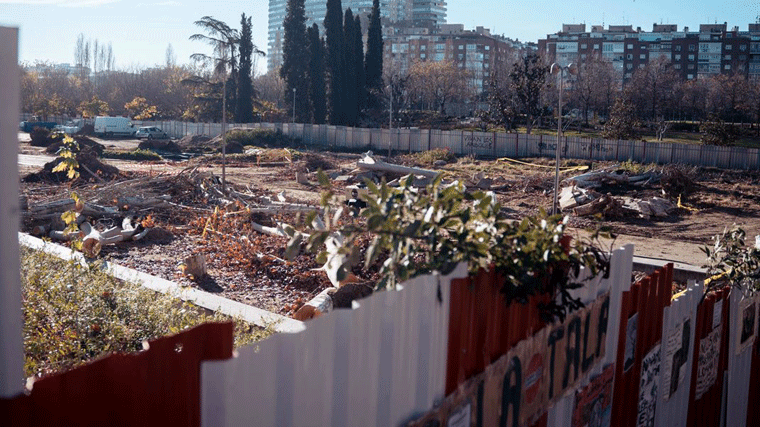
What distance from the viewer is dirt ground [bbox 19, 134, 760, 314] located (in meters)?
10.9

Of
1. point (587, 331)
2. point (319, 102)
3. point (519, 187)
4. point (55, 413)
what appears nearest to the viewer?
point (55, 413)

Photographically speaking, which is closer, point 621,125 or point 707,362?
point 707,362

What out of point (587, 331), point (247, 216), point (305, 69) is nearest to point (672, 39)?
point (305, 69)

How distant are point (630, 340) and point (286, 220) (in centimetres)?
1128

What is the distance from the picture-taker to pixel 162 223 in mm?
15617

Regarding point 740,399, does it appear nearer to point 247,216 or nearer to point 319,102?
point 247,216

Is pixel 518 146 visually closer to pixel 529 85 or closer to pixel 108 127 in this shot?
pixel 529 85

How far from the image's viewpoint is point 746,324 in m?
6.38

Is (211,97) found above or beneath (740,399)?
above

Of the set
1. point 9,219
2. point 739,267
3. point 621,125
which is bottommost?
point 739,267

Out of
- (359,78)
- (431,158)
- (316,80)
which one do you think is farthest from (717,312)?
(359,78)

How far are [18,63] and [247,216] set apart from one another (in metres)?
13.6

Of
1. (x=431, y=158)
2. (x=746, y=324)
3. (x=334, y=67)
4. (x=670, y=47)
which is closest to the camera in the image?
(x=746, y=324)

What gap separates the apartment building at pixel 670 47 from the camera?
381 feet
